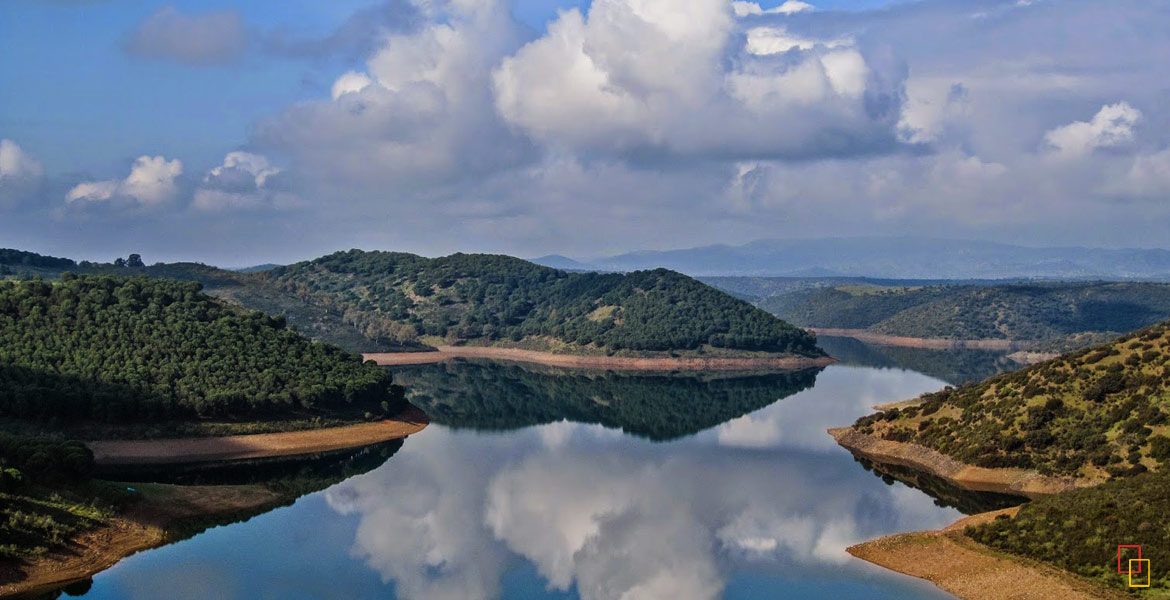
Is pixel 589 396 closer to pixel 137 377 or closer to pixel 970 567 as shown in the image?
pixel 137 377

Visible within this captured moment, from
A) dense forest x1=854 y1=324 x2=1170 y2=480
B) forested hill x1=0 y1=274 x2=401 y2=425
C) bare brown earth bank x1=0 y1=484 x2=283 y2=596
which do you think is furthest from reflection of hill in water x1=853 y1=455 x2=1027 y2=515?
forested hill x1=0 y1=274 x2=401 y2=425

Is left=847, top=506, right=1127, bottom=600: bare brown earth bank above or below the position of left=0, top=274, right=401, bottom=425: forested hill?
below

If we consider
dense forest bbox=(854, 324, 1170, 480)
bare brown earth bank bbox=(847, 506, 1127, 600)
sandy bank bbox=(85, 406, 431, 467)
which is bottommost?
bare brown earth bank bbox=(847, 506, 1127, 600)

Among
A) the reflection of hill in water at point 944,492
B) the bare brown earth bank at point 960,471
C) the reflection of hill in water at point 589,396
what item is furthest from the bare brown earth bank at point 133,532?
the bare brown earth bank at point 960,471

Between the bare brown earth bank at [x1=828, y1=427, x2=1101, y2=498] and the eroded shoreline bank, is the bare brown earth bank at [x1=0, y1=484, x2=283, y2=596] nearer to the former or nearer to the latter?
the eroded shoreline bank

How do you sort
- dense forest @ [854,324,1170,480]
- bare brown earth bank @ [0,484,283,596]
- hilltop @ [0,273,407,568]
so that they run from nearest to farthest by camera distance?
bare brown earth bank @ [0,484,283,596] < hilltop @ [0,273,407,568] < dense forest @ [854,324,1170,480]

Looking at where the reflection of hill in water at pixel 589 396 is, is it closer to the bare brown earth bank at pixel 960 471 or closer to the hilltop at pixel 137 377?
the hilltop at pixel 137 377

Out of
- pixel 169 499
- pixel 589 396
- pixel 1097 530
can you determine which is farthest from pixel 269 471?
pixel 589 396
